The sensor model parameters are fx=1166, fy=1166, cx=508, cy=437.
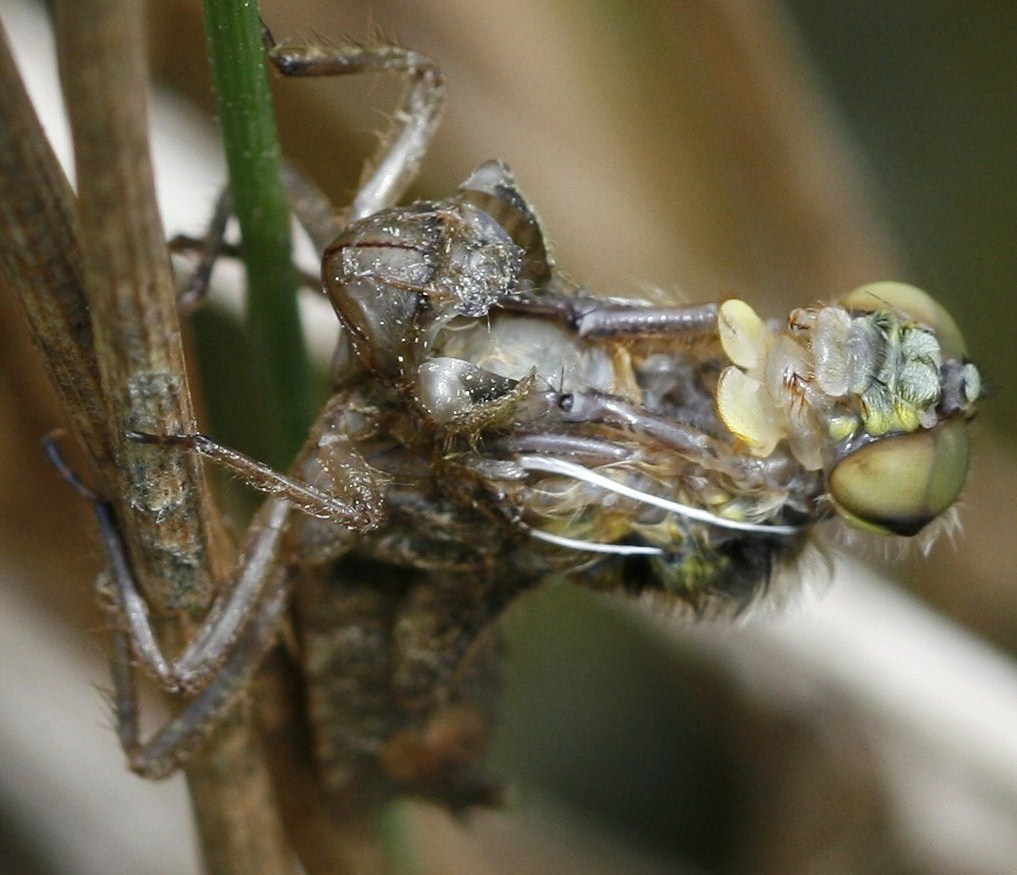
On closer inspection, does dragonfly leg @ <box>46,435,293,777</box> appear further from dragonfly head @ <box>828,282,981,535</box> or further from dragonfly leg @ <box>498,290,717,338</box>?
dragonfly head @ <box>828,282,981,535</box>

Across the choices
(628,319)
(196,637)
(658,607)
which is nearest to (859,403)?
(628,319)

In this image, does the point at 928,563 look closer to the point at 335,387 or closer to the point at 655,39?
the point at 655,39

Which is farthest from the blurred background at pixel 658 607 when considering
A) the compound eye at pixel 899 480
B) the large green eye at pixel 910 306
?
the large green eye at pixel 910 306

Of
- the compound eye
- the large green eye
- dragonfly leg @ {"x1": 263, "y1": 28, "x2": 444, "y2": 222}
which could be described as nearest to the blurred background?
dragonfly leg @ {"x1": 263, "y1": 28, "x2": 444, "y2": 222}

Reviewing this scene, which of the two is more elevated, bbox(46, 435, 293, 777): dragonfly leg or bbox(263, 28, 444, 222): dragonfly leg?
bbox(263, 28, 444, 222): dragonfly leg

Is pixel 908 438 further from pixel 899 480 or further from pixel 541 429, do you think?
pixel 541 429

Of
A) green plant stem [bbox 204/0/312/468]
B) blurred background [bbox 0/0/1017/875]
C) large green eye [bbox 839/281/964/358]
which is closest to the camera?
green plant stem [bbox 204/0/312/468]
